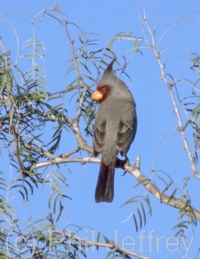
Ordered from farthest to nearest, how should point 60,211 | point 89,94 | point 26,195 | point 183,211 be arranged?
point 89,94 → point 26,195 → point 60,211 → point 183,211

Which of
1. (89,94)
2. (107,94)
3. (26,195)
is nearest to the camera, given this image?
(26,195)

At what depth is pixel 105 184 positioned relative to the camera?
18.5ft

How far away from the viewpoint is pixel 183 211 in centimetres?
400

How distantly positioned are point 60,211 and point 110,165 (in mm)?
1114

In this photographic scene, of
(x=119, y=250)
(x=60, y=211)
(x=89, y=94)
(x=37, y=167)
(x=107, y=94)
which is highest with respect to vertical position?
(x=107, y=94)

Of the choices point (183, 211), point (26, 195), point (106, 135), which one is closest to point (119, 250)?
point (183, 211)

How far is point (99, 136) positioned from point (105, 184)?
0.40 m

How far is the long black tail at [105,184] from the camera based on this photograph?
561 centimetres

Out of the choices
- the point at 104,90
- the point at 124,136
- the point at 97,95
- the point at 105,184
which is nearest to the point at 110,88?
the point at 104,90

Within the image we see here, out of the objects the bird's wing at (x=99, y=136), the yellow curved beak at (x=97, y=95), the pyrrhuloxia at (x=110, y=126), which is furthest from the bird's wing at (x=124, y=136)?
the yellow curved beak at (x=97, y=95)

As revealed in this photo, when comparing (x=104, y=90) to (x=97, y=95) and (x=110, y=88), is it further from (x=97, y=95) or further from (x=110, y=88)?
(x=97, y=95)

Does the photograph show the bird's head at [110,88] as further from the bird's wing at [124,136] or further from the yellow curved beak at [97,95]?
the bird's wing at [124,136]

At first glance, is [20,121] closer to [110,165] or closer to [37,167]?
[37,167]

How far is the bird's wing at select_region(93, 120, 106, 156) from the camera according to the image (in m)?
5.58
